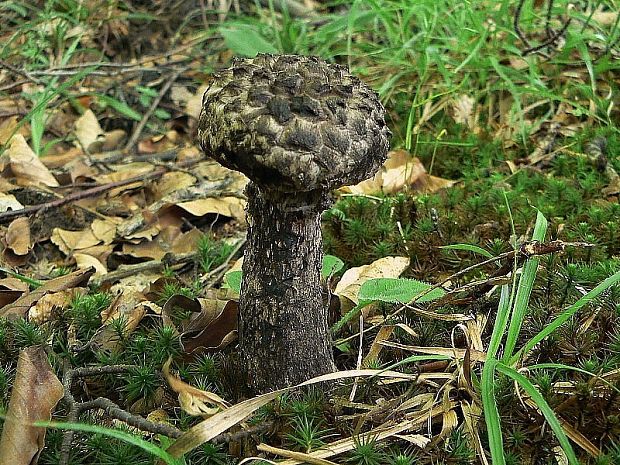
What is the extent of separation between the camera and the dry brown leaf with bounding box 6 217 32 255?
3.56 m

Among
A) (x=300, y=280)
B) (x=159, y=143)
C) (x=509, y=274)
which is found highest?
(x=300, y=280)

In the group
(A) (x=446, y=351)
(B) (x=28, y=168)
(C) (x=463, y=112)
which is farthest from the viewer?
(C) (x=463, y=112)

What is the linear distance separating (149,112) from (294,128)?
3.57m

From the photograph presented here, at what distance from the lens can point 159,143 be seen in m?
5.05

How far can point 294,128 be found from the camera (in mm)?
1852

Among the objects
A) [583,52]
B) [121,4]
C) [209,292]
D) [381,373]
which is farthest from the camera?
[121,4]

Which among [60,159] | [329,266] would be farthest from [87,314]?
[60,159]

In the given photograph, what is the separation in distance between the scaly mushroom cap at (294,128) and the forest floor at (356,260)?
661mm

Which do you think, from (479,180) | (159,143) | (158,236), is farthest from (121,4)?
(479,180)

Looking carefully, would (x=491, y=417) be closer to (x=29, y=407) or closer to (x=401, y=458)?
(x=401, y=458)

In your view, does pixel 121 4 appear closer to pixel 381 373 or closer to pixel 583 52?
pixel 583 52

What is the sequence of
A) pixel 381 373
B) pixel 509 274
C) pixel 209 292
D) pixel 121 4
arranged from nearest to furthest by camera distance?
pixel 381 373
pixel 509 274
pixel 209 292
pixel 121 4

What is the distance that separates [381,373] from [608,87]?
127 inches

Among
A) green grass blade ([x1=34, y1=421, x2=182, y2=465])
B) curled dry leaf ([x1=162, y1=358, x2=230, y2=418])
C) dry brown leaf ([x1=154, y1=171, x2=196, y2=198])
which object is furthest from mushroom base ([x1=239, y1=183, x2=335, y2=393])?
dry brown leaf ([x1=154, y1=171, x2=196, y2=198])
